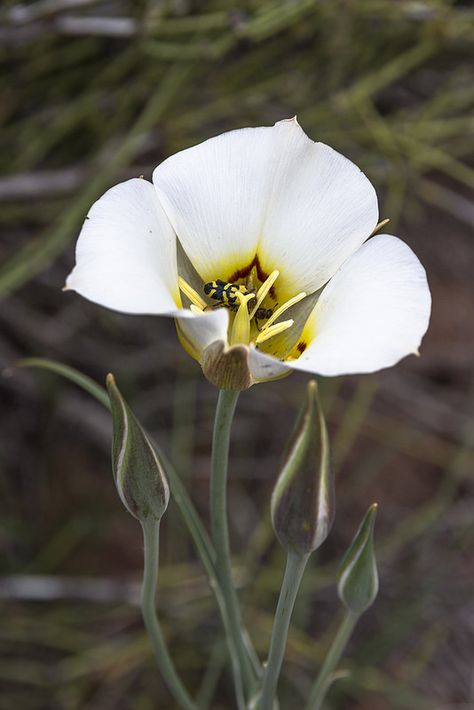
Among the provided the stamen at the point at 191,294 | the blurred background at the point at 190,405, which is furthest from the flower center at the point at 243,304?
the blurred background at the point at 190,405

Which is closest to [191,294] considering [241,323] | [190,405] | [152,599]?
[241,323]

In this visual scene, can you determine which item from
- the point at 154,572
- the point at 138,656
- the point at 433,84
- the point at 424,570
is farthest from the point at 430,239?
the point at 154,572

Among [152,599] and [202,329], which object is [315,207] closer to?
[202,329]

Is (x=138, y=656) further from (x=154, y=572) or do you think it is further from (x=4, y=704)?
(x=154, y=572)

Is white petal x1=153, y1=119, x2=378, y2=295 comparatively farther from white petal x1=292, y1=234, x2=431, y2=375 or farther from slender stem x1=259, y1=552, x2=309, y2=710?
slender stem x1=259, y1=552, x2=309, y2=710

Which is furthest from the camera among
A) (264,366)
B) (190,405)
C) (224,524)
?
(190,405)

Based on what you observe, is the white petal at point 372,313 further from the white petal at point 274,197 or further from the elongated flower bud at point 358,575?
the elongated flower bud at point 358,575

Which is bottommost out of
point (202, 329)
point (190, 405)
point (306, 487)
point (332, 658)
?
point (190, 405)
